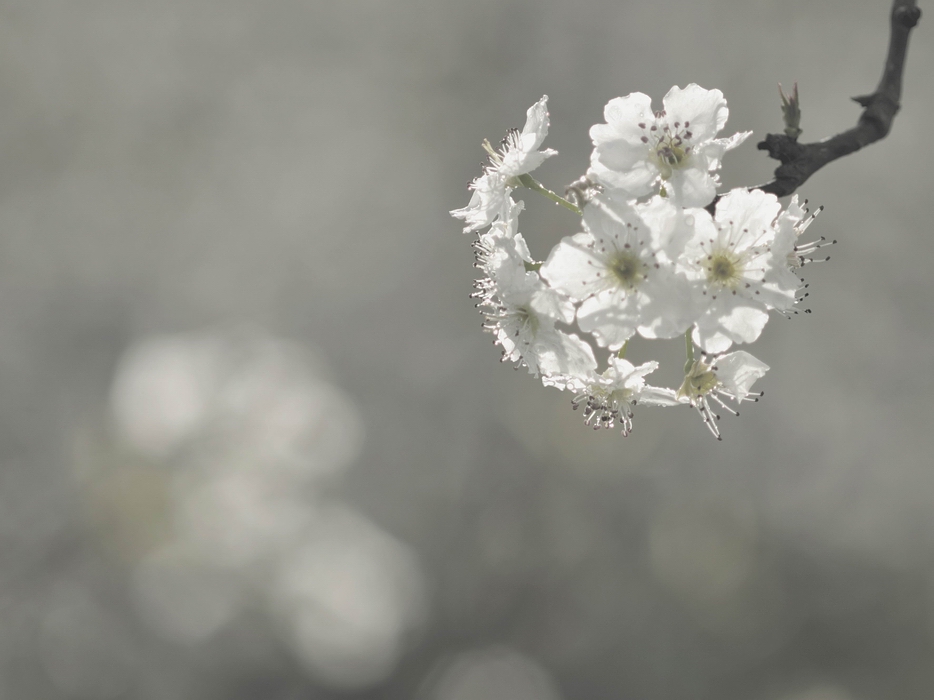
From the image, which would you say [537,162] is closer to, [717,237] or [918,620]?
[717,237]

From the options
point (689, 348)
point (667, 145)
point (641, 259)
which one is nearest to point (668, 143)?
point (667, 145)

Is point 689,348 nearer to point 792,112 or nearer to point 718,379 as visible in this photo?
point 718,379

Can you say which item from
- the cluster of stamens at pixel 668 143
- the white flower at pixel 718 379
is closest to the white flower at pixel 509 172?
the cluster of stamens at pixel 668 143

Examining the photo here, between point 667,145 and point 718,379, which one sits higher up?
point 667,145

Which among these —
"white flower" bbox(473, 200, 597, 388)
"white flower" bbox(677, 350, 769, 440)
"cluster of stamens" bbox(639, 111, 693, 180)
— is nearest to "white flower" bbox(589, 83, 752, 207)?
"cluster of stamens" bbox(639, 111, 693, 180)

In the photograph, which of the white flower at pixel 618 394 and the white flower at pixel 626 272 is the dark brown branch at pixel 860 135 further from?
the white flower at pixel 618 394

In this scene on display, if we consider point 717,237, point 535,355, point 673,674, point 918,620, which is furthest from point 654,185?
point 918,620
